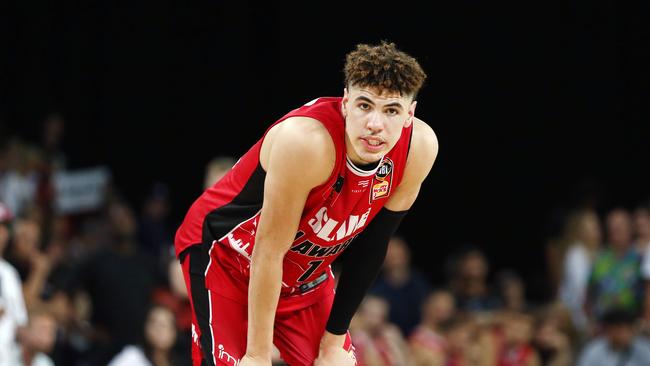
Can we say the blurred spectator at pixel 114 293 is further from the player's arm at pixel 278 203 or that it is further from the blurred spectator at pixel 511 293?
the player's arm at pixel 278 203

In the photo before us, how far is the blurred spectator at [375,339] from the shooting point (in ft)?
28.1

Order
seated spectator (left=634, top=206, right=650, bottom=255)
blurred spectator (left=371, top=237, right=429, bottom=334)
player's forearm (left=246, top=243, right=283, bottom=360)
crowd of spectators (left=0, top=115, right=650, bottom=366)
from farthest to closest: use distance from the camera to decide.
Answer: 1. blurred spectator (left=371, top=237, right=429, bottom=334)
2. seated spectator (left=634, top=206, right=650, bottom=255)
3. crowd of spectators (left=0, top=115, right=650, bottom=366)
4. player's forearm (left=246, top=243, right=283, bottom=360)

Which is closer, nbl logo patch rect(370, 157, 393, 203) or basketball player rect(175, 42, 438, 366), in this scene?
basketball player rect(175, 42, 438, 366)

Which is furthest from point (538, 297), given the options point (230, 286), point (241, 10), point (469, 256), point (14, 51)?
point (230, 286)

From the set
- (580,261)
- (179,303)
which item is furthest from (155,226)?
(580,261)

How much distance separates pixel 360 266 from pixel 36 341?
3.53 metres

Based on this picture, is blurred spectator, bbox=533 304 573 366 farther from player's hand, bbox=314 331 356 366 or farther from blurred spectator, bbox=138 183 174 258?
player's hand, bbox=314 331 356 366

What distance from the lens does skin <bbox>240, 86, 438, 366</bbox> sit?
160 inches

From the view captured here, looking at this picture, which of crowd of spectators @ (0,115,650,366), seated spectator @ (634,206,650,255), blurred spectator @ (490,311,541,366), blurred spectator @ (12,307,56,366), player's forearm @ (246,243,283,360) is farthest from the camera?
seated spectator @ (634,206,650,255)

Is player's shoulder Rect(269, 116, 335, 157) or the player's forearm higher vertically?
player's shoulder Rect(269, 116, 335, 157)

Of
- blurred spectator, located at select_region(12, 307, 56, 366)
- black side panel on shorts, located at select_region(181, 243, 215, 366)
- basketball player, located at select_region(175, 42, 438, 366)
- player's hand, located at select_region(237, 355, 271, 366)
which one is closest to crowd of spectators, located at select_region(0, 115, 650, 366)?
blurred spectator, located at select_region(12, 307, 56, 366)

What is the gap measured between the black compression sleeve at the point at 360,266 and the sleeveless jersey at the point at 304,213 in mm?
67

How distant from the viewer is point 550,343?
9.16 meters

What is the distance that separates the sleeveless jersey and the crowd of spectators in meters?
2.29
